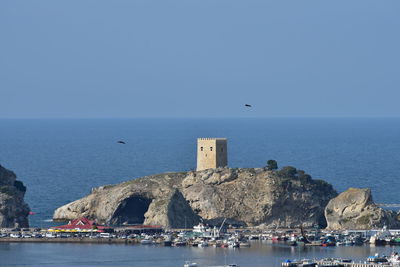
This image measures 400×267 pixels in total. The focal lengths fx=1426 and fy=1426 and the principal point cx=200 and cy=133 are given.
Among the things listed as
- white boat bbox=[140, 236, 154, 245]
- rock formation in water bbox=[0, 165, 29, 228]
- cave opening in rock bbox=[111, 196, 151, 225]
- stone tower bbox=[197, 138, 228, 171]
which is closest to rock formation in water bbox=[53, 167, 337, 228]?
cave opening in rock bbox=[111, 196, 151, 225]

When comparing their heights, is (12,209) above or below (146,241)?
above

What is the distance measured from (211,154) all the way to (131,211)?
1179 cm

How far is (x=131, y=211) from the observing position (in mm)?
161125

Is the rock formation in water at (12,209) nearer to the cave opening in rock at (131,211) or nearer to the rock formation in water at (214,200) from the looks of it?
the rock formation in water at (214,200)

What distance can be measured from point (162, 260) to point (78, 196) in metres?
56.2

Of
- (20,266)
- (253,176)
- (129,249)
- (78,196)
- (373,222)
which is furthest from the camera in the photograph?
(78,196)

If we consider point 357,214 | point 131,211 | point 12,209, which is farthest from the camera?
point 131,211

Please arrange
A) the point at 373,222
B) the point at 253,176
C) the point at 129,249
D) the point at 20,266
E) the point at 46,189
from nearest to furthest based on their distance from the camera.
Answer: the point at 20,266
the point at 129,249
the point at 373,222
the point at 253,176
the point at 46,189

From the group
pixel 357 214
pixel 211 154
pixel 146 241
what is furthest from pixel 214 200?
pixel 357 214

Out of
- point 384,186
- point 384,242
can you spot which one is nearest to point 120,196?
point 384,242

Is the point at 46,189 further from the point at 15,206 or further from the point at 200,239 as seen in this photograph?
the point at 200,239

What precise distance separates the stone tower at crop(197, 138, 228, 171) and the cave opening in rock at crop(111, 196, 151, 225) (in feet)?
28.1

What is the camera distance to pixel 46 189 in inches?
7726

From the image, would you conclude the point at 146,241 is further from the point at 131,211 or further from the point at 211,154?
the point at 211,154
